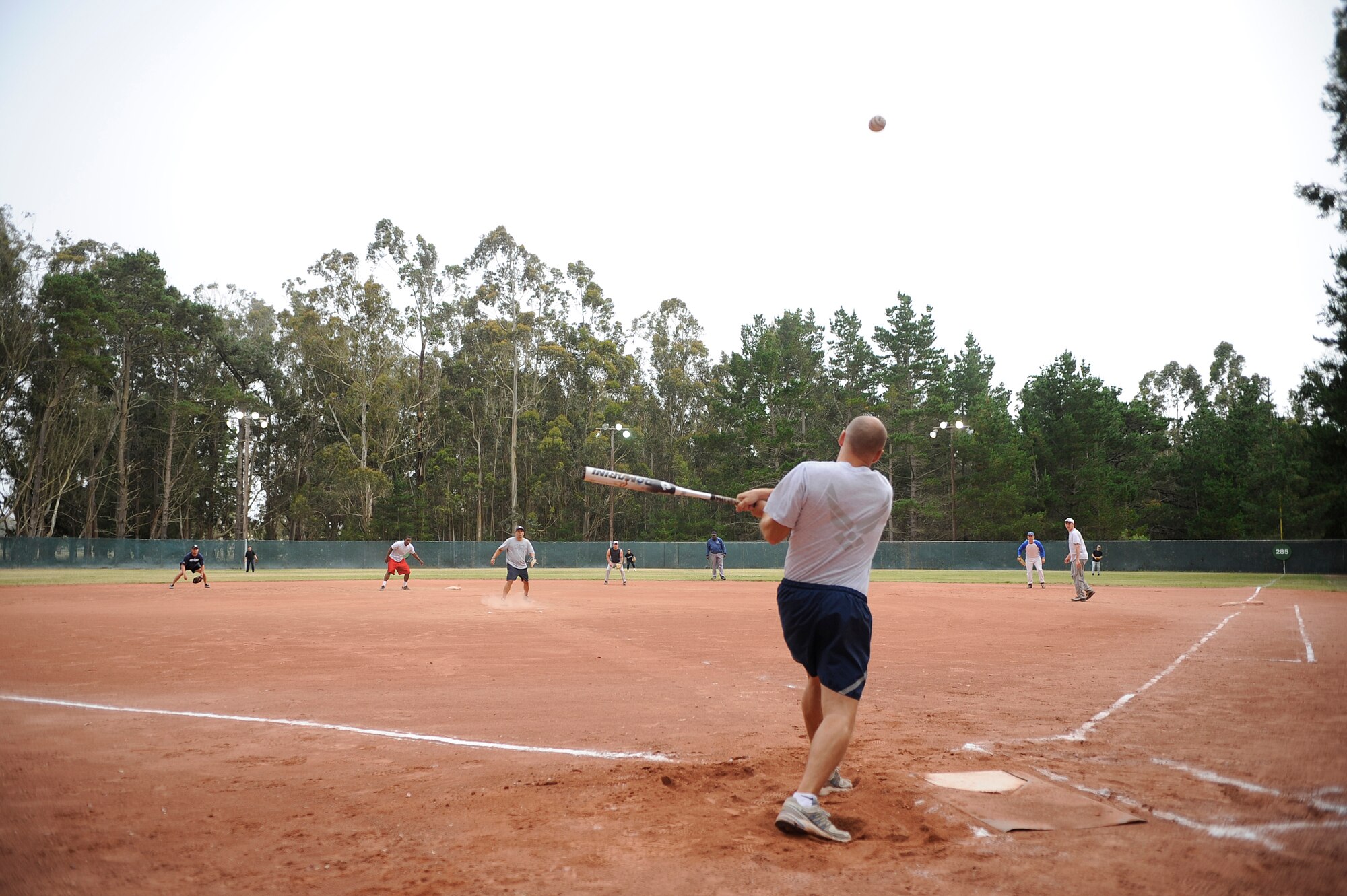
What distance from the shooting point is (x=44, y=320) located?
5938 cm

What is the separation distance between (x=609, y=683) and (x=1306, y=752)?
20.4ft

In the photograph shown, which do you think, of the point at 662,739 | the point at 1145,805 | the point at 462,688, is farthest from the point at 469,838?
the point at 462,688

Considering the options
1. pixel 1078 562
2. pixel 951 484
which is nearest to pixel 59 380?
pixel 951 484

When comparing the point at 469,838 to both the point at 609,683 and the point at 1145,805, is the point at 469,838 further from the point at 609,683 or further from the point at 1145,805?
the point at 609,683

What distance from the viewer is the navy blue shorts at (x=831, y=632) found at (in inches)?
181

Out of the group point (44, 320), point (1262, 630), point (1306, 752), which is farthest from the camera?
point (44, 320)

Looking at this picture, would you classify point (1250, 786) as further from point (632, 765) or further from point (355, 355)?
point (355, 355)

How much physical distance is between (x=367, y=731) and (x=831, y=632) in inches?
167

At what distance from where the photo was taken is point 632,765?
5.72 metres

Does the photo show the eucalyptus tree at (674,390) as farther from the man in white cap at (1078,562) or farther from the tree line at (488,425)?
the man in white cap at (1078,562)

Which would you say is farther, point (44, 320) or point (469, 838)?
point (44, 320)

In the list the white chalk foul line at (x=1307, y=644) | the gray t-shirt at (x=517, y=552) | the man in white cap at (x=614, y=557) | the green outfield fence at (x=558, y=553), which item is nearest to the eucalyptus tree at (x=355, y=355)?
the green outfield fence at (x=558, y=553)

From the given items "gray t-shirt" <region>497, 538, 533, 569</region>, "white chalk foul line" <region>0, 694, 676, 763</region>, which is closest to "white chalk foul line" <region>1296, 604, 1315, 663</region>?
"white chalk foul line" <region>0, 694, 676, 763</region>

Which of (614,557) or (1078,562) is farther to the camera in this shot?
(614,557)
